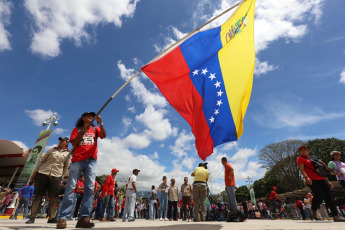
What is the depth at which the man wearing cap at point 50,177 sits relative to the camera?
14.4ft

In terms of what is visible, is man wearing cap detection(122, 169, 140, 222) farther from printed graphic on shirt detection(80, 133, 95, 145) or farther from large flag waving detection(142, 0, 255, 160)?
printed graphic on shirt detection(80, 133, 95, 145)

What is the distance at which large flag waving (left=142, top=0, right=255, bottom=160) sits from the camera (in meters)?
4.32

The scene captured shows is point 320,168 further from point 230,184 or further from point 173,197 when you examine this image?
point 173,197

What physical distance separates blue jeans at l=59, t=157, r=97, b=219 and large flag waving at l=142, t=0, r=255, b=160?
6.68 ft

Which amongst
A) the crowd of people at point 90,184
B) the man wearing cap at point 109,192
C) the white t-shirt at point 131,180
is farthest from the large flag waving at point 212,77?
the man wearing cap at point 109,192

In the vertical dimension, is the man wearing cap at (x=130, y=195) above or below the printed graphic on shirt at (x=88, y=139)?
below

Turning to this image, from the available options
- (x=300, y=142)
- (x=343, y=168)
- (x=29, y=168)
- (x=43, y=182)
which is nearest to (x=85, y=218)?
(x=43, y=182)

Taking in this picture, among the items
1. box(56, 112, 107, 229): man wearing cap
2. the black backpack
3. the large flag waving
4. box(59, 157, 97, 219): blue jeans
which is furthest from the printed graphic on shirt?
the black backpack

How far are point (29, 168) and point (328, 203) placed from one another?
63.4 feet

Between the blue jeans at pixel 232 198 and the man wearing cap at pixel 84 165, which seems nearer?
the man wearing cap at pixel 84 165

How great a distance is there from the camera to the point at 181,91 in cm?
450

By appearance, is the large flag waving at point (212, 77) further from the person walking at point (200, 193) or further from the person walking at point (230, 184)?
the person walking at point (200, 193)

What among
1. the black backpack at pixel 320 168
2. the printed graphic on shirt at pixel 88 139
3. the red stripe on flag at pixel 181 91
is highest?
the red stripe on flag at pixel 181 91

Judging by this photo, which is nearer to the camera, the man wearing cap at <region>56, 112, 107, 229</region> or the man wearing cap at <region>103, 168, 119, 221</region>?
the man wearing cap at <region>56, 112, 107, 229</region>
